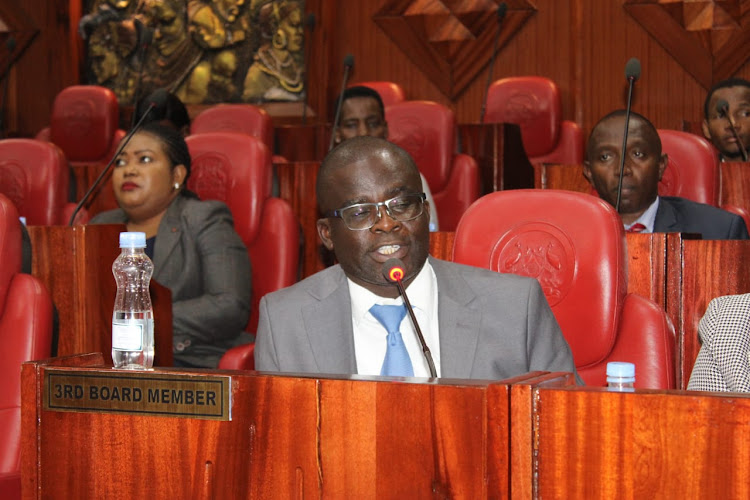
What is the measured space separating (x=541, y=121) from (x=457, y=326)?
3.94m

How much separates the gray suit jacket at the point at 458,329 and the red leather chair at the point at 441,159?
234cm

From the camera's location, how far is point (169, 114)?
4652 millimetres

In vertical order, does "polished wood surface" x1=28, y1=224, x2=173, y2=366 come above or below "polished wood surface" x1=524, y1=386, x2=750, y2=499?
above

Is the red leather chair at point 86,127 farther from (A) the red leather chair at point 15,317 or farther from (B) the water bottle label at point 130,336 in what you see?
(B) the water bottle label at point 130,336

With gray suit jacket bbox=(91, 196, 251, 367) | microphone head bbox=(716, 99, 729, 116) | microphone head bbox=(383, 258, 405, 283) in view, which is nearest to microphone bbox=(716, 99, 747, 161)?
microphone head bbox=(716, 99, 729, 116)

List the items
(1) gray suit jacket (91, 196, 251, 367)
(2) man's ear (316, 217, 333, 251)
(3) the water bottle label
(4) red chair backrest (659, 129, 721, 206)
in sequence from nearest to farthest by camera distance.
A: (3) the water bottle label < (2) man's ear (316, 217, 333, 251) < (1) gray suit jacket (91, 196, 251, 367) < (4) red chair backrest (659, 129, 721, 206)

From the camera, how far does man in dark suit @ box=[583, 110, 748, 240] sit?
3.10 m

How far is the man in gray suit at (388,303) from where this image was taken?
1.69 m

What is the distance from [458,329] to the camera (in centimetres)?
170

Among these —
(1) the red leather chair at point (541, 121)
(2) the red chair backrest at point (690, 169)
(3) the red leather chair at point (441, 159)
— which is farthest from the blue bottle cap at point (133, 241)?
(1) the red leather chair at point (541, 121)

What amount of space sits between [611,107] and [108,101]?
2.95 meters

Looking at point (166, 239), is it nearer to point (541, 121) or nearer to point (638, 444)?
point (638, 444)

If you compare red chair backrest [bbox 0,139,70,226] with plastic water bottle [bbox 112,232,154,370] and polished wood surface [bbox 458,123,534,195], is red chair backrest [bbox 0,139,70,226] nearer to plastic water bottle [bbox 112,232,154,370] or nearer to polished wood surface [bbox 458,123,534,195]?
polished wood surface [bbox 458,123,534,195]

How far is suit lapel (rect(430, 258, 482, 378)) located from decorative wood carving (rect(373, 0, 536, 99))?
4.77 meters
